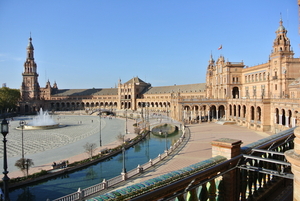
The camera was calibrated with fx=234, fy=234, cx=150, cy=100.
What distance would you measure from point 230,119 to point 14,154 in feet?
164

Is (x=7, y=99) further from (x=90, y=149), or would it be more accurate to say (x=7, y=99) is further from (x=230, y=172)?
(x=230, y=172)

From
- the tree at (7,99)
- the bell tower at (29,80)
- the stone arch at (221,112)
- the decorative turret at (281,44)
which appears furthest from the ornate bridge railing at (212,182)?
the bell tower at (29,80)

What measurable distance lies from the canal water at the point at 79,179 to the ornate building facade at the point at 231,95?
20520mm

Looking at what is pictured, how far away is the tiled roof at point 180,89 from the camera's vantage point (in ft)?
331

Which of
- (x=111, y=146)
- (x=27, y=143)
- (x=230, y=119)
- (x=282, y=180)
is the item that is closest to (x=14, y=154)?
(x=27, y=143)

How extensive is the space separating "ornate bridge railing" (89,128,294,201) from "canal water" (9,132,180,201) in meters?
19.1

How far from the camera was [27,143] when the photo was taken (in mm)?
44219

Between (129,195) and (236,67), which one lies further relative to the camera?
(236,67)

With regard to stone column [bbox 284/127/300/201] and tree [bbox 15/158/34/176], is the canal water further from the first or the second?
stone column [bbox 284/127/300/201]

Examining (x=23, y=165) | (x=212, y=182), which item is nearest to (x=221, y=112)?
(x=23, y=165)

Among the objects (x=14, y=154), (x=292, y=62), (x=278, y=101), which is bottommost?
(x=14, y=154)

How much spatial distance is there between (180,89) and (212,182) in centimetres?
10427

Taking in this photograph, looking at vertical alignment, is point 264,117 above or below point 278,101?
below

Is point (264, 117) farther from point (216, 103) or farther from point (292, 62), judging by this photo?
point (216, 103)
